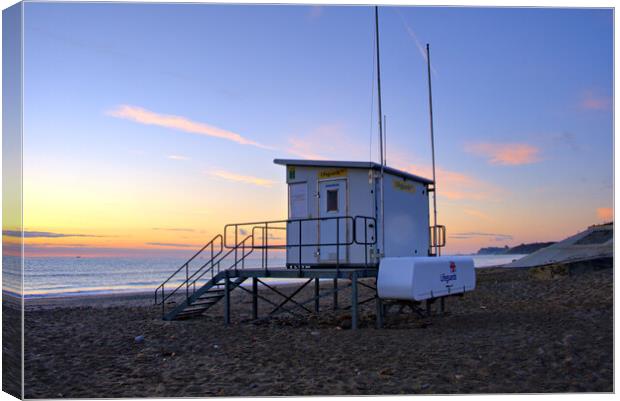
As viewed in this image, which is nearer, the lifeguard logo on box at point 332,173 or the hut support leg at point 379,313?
the hut support leg at point 379,313

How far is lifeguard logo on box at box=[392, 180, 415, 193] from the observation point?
16797mm

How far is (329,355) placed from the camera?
1173cm

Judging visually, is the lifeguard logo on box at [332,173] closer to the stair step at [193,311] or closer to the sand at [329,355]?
the sand at [329,355]

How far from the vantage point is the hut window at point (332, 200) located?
1644 cm

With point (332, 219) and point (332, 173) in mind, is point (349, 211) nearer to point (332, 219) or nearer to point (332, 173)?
point (332, 219)

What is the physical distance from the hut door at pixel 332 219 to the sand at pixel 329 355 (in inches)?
75.2

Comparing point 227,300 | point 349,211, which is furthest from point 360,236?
point 227,300

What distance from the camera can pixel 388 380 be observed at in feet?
32.2

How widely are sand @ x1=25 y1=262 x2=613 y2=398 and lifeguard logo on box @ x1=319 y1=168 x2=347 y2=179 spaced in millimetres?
3901

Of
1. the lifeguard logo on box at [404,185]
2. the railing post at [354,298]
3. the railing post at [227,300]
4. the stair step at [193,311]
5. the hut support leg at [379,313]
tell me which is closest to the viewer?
the railing post at [354,298]

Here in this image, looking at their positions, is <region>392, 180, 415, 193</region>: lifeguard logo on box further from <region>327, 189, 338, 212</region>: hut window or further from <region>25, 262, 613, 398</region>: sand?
<region>25, 262, 613, 398</region>: sand

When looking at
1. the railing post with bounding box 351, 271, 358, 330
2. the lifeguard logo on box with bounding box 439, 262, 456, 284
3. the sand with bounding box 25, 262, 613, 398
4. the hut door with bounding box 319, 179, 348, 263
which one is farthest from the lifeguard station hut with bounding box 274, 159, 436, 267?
the sand with bounding box 25, 262, 613, 398

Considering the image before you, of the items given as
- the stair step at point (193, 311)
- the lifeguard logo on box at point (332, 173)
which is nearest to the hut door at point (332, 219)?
the lifeguard logo on box at point (332, 173)

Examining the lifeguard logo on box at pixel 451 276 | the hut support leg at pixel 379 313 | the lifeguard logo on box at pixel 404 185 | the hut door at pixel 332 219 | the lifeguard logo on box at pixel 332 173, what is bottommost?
the hut support leg at pixel 379 313
